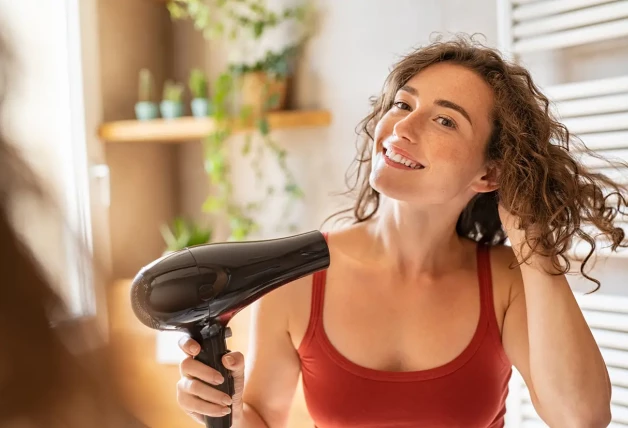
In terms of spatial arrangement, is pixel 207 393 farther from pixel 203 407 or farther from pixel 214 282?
pixel 214 282

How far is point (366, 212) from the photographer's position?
1315mm

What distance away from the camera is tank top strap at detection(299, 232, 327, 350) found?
1.13m

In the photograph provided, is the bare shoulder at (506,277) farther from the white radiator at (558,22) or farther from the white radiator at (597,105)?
the white radiator at (558,22)

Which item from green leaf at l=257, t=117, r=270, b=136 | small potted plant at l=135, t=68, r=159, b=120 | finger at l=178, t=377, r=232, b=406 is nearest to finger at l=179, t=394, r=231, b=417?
finger at l=178, t=377, r=232, b=406

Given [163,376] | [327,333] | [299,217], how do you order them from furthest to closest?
[299,217]
[163,376]
[327,333]

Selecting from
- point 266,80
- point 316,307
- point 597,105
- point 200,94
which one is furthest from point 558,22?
point 200,94

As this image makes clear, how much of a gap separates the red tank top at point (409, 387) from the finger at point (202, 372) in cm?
32

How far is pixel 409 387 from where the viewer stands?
107 cm

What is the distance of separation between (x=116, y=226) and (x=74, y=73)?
52 cm

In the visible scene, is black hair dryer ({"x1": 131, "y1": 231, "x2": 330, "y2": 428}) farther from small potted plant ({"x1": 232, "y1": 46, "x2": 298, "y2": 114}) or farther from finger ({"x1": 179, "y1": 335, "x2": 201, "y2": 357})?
small potted plant ({"x1": 232, "y1": 46, "x2": 298, "y2": 114})

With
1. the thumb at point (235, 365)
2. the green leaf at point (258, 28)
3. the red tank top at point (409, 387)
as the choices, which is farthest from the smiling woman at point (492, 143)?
the green leaf at point (258, 28)

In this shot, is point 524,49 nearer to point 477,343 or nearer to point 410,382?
point 477,343

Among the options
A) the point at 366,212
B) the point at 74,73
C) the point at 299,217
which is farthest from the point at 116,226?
the point at 366,212

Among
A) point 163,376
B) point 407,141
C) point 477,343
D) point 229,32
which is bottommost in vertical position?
point 163,376
